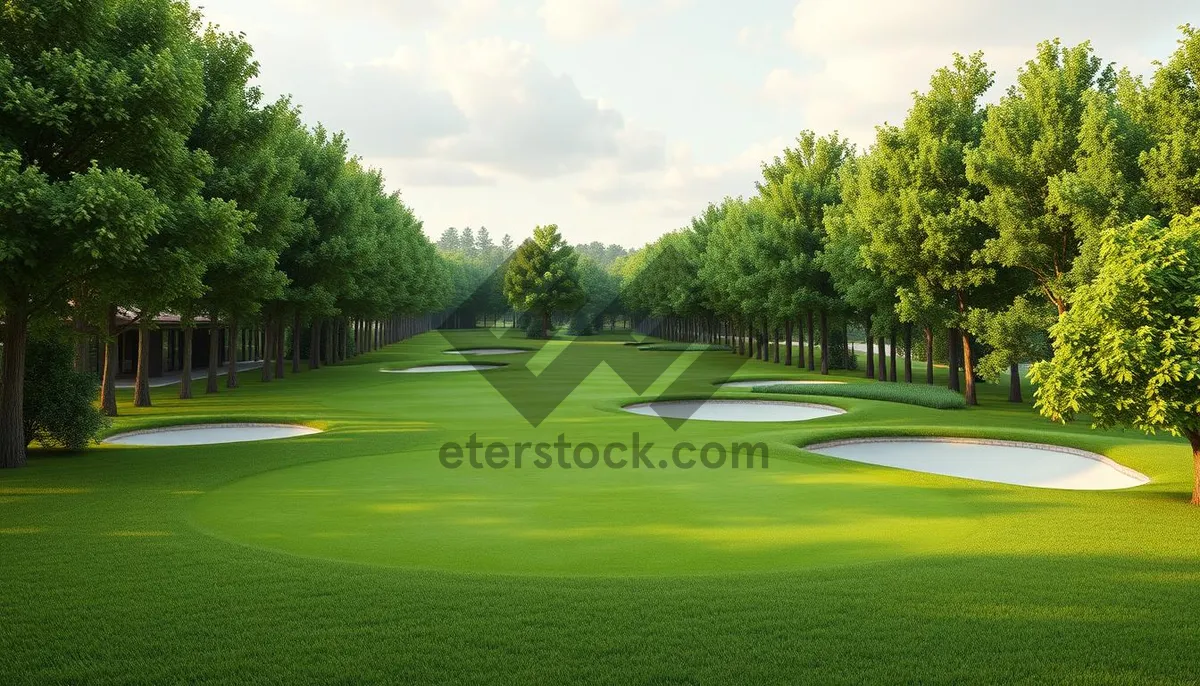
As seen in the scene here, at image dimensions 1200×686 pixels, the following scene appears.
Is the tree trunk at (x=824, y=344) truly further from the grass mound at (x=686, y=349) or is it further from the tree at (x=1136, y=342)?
the tree at (x=1136, y=342)

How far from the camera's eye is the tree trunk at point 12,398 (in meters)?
16.0

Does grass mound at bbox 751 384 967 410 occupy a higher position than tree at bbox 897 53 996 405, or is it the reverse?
tree at bbox 897 53 996 405

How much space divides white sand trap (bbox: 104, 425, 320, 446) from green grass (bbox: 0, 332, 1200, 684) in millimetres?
5074

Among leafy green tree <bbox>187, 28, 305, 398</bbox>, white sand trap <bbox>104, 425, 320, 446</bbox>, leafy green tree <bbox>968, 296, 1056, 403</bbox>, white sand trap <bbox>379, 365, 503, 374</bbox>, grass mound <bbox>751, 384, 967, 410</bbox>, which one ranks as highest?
leafy green tree <bbox>187, 28, 305, 398</bbox>

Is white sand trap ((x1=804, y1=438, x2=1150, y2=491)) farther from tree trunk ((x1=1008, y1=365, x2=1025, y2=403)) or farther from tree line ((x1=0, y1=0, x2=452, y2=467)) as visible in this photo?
tree line ((x1=0, y1=0, x2=452, y2=467))

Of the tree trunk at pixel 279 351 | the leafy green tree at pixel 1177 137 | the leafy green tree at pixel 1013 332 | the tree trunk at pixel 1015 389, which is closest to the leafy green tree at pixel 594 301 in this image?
the tree trunk at pixel 279 351

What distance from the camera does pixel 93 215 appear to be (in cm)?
1301

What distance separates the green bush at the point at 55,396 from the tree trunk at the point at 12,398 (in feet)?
3.56

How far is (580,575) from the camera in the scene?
882cm

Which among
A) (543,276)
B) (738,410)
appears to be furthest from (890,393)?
(543,276)

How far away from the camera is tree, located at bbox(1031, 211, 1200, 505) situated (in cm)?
1208

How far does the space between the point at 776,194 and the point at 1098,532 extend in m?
42.6

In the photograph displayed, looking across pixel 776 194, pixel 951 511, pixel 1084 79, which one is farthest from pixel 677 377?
pixel 951 511

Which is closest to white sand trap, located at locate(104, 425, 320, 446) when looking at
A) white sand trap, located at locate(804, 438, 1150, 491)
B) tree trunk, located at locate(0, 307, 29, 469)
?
tree trunk, located at locate(0, 307, 29, 469)
